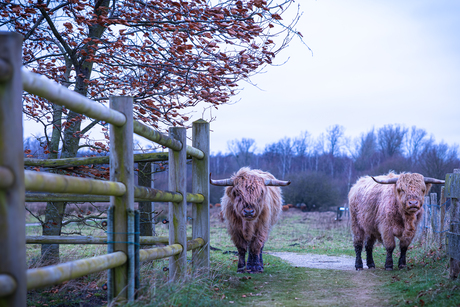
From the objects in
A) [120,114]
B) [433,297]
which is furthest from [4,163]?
[433,297]

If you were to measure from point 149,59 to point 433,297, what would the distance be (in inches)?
194

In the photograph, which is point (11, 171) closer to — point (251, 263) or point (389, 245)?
point (251, 263)

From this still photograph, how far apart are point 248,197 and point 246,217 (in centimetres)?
32

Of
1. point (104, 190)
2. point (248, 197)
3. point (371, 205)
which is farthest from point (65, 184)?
point (371, 205)

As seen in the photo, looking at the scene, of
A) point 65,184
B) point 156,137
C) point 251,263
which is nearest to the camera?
point 65,184

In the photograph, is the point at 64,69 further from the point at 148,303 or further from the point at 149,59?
the point at 148,303

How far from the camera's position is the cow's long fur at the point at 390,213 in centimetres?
734

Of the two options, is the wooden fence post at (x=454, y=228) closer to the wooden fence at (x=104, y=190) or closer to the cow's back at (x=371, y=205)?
the cow's back at (x=371, y=205)

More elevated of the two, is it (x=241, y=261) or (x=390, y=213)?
(x=390, y=213)

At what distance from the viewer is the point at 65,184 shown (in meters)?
2.34

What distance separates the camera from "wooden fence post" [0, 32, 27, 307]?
73.0 inches

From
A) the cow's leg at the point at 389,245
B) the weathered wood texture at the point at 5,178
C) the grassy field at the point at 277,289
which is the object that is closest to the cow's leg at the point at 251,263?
the grassy field at the point at 277,289

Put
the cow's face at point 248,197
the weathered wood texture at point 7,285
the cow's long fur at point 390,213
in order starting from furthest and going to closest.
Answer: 1. the cow's long fur at point 390,213
2. the cow's face at point 248,197
3. the weathered wood texture at point 7,285

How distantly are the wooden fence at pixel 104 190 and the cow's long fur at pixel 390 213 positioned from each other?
3847mm
